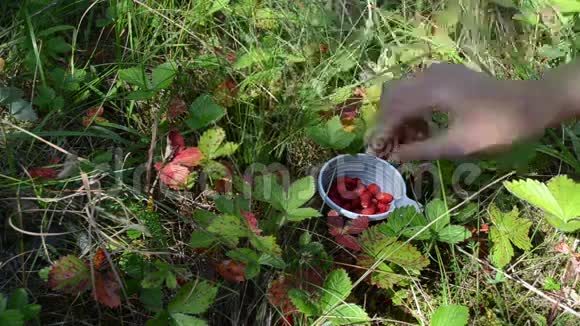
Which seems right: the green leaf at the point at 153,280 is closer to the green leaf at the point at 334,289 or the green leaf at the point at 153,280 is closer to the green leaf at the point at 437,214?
the green leaf at the point at 334,289

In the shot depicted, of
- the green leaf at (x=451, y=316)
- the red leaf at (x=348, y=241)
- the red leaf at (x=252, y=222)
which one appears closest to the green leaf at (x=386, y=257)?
the red leaf at (x=348, y=241)

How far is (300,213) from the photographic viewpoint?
123 centimetres

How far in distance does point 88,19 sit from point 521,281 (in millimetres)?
1312

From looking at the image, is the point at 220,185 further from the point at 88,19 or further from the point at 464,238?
the point at 88,19

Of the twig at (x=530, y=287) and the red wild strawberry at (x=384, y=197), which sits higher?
the red wild strawberry at (x=384, y=197)

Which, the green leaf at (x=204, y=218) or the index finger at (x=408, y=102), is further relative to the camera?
the green leaf at (x=204, y=218)

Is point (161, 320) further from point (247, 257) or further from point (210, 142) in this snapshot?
point (210, 142)

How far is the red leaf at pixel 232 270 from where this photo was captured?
1.19m

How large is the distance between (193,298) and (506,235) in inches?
27.2

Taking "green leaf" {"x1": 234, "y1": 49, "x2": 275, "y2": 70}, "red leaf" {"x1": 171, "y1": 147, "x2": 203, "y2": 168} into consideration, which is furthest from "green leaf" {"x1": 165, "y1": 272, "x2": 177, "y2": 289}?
"green leaf" {"x1": 234, "y1": 49, "x2": 275, "y2": 70}

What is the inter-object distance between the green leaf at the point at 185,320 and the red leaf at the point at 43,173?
0.43 m

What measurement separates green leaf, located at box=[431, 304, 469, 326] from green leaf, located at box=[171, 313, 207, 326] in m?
0.42

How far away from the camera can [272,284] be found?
1220 mm

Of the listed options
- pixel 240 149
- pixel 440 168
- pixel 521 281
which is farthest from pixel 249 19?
pixel 521 281
